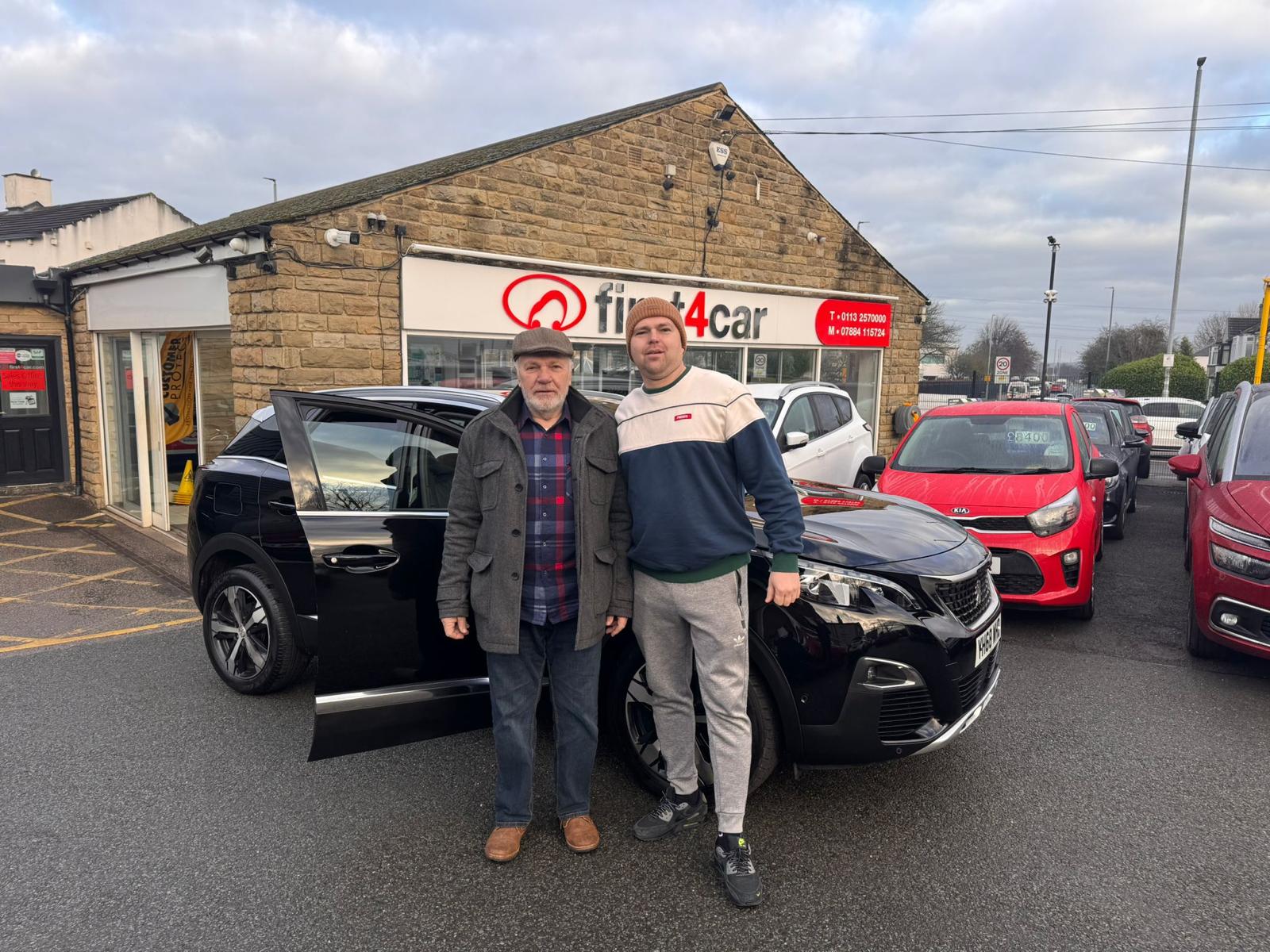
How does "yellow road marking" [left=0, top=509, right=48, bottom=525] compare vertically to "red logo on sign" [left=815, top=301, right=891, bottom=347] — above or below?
below

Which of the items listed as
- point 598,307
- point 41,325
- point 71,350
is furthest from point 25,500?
point 598,307

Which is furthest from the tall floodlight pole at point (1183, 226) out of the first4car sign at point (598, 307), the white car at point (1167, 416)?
the first4car sign at point (598, 307)

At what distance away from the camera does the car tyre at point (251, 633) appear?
4.09m

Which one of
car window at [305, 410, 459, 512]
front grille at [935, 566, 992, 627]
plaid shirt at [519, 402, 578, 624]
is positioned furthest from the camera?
car window at [305, 410, 459, 512]

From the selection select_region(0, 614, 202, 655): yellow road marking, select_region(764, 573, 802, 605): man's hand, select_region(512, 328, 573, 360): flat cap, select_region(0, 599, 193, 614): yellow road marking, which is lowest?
select_region(0, 599, 193, 614): yellow road marking

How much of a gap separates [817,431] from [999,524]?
2.98 meters

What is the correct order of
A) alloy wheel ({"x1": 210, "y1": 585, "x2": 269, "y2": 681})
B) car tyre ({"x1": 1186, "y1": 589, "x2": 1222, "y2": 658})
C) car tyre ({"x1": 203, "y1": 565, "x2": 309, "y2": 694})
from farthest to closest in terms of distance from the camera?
1. car tyre ({"x1": 1186, "y1": 589, "x2": 1222, "y2": 658})
2. alloy wheel ({"x1": 210, "y1": 585, "x2": 269, "y2": 681})
3. car tyre ({"x1": 203, "y1": 565, "x2": 309, "y2": 694})

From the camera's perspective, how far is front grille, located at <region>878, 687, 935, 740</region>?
302 cm

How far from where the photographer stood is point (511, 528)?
2.78 m

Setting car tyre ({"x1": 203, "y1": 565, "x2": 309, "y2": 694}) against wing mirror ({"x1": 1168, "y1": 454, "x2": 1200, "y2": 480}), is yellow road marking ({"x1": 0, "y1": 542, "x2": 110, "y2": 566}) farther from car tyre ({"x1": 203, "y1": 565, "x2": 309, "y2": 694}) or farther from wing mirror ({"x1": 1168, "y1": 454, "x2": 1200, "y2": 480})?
wing mirror ({"x1": 1168, "y1": 454, "x2": 1200, "y2": 480})

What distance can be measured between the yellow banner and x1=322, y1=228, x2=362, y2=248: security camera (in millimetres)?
4005

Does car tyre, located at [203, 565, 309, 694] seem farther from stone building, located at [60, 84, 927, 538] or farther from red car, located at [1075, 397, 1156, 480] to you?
red car, located at [1075, 397, 1156, 480]

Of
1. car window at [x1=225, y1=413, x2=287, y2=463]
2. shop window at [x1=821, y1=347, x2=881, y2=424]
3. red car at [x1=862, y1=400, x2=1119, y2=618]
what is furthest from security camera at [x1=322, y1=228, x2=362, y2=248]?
shop window at [x1=821, y1=347, x2=881, y2=424]

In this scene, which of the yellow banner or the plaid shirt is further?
the yellow banner
